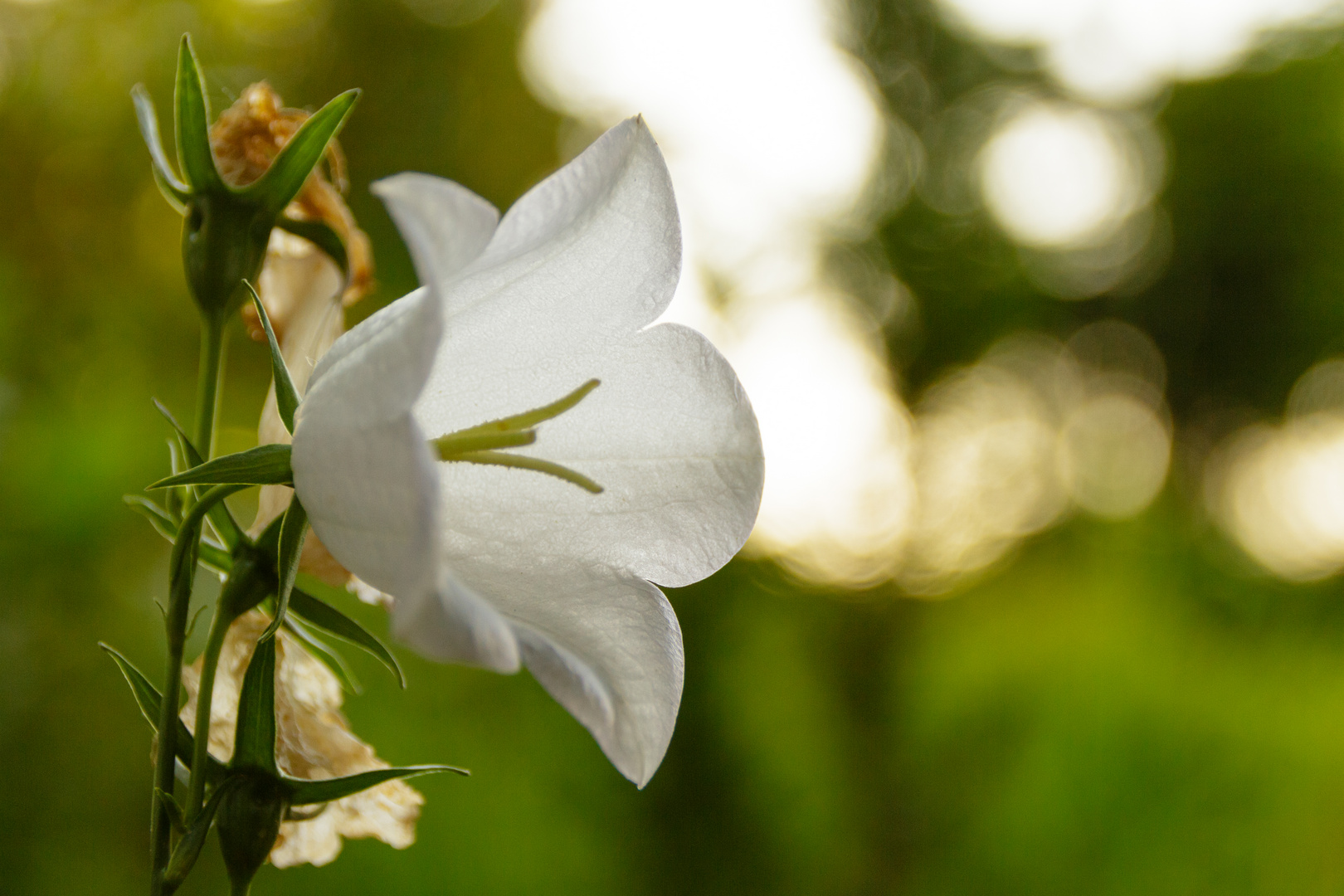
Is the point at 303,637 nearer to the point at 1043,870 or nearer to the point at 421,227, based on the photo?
the point at 421,227

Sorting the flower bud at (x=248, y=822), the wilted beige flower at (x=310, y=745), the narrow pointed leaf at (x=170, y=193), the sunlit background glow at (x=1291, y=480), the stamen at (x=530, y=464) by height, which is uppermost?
the narrow pointed leaf at (x=170, y=193)

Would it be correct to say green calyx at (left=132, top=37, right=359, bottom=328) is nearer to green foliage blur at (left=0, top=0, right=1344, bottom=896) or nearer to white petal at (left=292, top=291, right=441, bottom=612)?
white petal at (left=292, top=291, right=441, bottom=612)

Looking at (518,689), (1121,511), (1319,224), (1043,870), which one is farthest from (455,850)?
(1319,224)

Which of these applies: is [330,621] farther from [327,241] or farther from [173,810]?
[327,241]

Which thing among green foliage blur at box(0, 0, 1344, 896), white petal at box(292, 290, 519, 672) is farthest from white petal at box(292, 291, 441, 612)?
green foliage blur at box(0, 0, 1344, 896)

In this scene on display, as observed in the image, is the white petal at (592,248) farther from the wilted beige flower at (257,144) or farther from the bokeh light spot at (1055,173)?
the bokeh light spot at (1055,173)

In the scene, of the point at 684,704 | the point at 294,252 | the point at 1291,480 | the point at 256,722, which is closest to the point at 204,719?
the point at 256,722

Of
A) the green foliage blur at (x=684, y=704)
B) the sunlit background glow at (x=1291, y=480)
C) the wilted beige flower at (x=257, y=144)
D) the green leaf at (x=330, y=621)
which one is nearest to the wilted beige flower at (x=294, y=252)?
the wilted beige flower at (x=257, y=144)
